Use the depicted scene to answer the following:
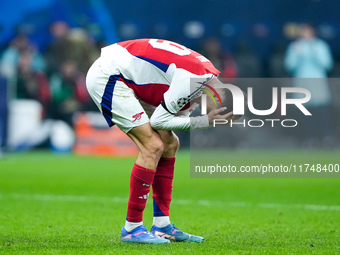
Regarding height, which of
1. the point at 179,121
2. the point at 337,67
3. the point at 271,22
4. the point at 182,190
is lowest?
the point at 182,190

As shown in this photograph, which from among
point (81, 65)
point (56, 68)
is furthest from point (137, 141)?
point (56, 68)

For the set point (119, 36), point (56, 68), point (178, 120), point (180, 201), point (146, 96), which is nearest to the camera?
point (178, 120)

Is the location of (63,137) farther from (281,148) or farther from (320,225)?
(320,225)

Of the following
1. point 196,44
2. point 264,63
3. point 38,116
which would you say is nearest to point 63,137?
point 38,116

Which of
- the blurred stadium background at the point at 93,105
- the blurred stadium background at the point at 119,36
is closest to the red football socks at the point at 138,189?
the blurred stadium background at the point at 93,105

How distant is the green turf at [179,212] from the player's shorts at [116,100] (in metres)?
0.98

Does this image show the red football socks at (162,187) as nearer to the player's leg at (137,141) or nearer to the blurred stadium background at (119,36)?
the player's leg at (137,141)

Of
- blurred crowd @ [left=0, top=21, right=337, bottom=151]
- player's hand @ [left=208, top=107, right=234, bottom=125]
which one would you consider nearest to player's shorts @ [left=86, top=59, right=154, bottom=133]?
player's hand @ [left=208, top=107, right=234, bottom=125]

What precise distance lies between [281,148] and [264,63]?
2687 millimetres

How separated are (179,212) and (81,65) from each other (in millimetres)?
9700

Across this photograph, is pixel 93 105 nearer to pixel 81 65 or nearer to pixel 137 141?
pixel 81 65

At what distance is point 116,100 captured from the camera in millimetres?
5555

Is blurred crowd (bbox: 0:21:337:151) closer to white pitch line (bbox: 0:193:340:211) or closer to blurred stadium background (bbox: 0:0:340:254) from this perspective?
blurred stadium background (bbox: 0:0:340:254)

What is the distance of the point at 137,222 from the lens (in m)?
5.55
